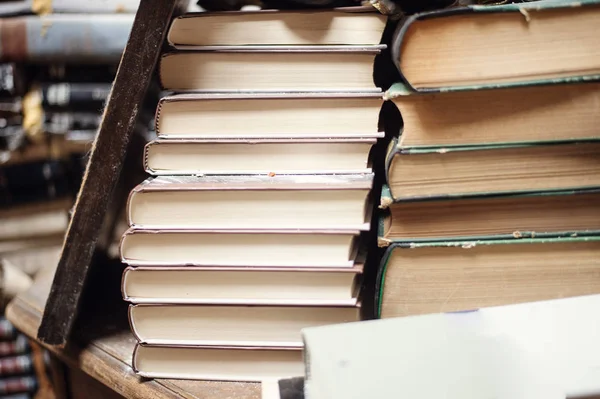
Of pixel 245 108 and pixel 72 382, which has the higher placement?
pixel 245 108

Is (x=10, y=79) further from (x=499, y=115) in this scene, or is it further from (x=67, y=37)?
(x=499, y=115)

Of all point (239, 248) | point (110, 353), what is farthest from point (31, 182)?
point (239, 248)

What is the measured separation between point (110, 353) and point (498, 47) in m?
0.46

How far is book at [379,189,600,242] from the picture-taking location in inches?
20.4

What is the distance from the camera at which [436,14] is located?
0.47 meters

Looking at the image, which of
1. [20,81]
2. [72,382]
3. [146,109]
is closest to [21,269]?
[20,81]

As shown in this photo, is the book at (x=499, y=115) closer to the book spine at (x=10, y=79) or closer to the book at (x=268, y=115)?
the book at (x=268, y=115)

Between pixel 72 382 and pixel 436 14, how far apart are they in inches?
23.2

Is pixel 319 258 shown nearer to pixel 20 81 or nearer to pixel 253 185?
pixel 253 185

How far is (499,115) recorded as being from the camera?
0.50m

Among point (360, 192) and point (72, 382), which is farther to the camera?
point (72, 382)

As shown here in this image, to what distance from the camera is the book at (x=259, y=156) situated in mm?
523

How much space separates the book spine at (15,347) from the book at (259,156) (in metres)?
0.73

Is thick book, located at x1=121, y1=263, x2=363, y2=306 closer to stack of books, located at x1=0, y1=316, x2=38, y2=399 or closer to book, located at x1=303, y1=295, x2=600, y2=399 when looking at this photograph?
book, located at x1=303, y1=295, x2=600, y2=399
